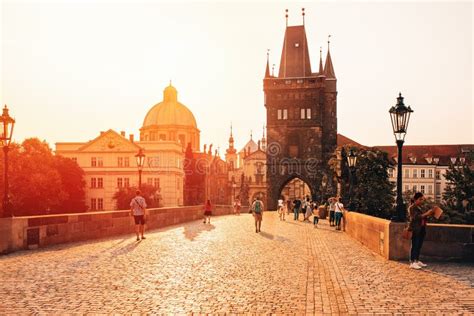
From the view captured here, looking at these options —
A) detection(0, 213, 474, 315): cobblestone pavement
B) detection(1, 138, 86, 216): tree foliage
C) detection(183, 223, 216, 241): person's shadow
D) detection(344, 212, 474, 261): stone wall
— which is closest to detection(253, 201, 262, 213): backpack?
detection(183, 223, 216, 241): person's shadow

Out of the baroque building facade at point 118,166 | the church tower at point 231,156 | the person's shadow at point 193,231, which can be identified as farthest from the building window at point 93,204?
the church tower at point 231,156

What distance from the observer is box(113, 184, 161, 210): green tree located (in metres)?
73.4

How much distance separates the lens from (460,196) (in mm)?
21828

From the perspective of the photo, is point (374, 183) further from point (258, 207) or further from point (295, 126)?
point (295, 126)

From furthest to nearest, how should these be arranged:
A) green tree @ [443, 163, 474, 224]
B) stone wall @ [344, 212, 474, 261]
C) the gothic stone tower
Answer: the gothic stone tower < green tree @ [443, 163, 474, 224] < stone wall @ [344, 212, 474, 261]

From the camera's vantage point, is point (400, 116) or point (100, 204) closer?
point (400, 116)

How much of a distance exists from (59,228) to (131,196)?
2229 inches

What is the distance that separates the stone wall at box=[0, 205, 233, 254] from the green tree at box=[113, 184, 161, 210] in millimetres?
47587

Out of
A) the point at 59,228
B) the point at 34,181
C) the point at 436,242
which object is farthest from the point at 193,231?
the point at 34,181

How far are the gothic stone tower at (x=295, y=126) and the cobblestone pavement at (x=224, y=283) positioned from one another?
66.9m

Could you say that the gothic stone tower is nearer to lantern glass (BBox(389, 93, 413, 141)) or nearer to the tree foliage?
the tree foliage

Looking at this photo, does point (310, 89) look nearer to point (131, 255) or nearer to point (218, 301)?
point (131, 255)

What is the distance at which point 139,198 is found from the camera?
1920 cm

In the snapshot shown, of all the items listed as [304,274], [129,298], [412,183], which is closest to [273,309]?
[129,298]
